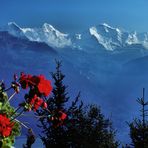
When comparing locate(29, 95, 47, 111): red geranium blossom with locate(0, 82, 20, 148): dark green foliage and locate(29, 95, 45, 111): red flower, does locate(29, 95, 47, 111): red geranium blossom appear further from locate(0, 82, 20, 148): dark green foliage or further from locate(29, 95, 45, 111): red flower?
locate(0, 82, 20, 148): dark green foliage

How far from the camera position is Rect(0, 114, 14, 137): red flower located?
6230 millimetres

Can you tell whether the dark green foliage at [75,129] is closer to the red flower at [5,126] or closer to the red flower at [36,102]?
the red flower at [36,102]

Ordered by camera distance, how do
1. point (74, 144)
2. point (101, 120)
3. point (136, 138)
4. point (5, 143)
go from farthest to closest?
point (101, 120)
point (74, 144)
point (136, 138)
point (5, 143)

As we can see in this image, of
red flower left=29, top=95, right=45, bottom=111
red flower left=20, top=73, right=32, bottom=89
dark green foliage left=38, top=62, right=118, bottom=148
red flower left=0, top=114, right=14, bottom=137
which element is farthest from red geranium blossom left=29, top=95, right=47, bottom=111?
dark green foliage left=38, top=62, right=118, bottom=148

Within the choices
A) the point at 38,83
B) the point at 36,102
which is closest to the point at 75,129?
the point at 36,102

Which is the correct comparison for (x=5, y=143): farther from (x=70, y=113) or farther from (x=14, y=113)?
(x=70, y=113)

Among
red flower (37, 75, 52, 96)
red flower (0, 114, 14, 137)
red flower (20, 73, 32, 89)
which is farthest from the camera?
red flower (20, 73, 32, 89)

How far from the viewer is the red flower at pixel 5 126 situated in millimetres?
6230

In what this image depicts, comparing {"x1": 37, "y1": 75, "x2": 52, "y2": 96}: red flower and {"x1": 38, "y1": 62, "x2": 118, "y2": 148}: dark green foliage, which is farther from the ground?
{"x1": 38, "y1": 62, "x2": 118, "y2": 148}: dark green foliage

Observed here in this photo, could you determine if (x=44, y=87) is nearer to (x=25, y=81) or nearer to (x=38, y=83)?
(x=38, y=83)

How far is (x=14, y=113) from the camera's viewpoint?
6801 millimetres

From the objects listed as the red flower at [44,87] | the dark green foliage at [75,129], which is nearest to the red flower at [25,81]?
the red flower at [44,87]

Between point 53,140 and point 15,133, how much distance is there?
75.3 feet

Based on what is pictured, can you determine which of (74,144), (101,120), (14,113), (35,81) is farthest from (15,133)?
(101,120)
